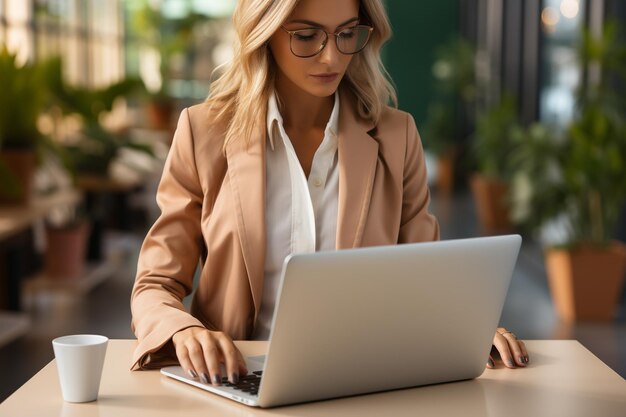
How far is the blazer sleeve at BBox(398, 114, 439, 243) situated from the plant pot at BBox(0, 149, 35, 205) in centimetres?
432

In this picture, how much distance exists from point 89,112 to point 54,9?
2283 mm

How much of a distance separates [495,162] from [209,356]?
27.3ft

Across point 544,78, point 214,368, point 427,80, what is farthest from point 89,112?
point 427,80

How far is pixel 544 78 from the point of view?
888 cm

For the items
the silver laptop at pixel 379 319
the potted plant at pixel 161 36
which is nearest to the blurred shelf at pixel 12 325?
the silver laptop at pixel 379 319

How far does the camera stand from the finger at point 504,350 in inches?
74.4

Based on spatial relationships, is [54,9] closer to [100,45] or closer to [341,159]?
[100,45]

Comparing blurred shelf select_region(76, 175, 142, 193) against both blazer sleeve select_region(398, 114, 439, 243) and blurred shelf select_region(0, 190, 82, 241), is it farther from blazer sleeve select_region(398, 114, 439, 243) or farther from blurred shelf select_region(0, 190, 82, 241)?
blazer sleeve select_region(398, 114, 439, 243)

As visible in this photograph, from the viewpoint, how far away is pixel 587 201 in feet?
19.7

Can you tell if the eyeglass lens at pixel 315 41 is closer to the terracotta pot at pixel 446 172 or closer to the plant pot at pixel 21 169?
the plant pot at pixel 21 169

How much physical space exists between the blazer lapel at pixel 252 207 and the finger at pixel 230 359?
0.34 metres

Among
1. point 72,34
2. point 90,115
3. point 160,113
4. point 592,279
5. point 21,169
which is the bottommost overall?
point 592,279

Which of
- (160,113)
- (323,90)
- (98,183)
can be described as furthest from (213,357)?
(160,113)

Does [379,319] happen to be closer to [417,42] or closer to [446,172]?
[446,172]
